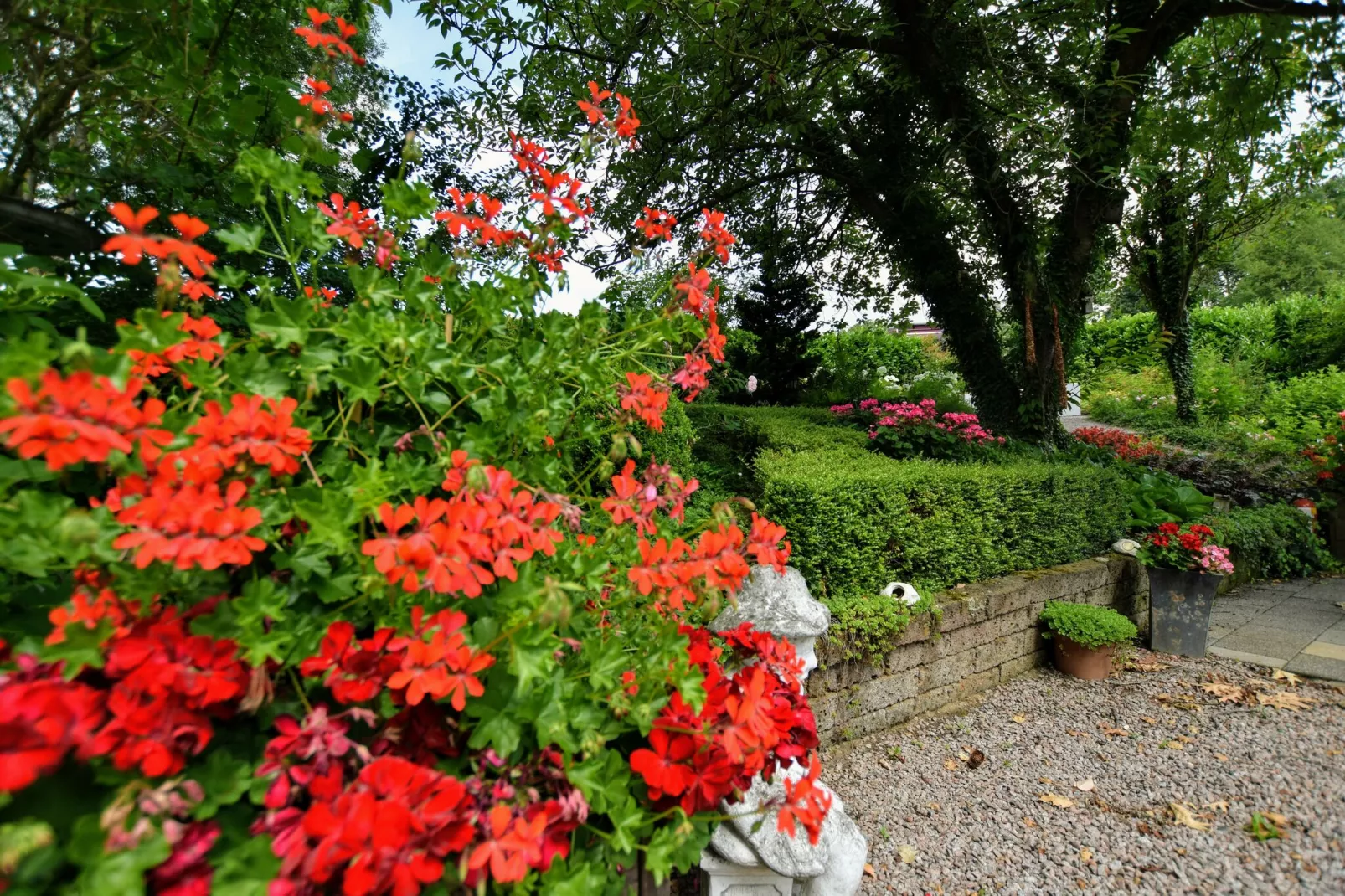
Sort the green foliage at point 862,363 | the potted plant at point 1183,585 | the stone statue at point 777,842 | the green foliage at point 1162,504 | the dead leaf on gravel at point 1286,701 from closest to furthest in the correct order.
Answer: the stone statue at point 777,842, the dead leaf on gravel at point 1286,701, the potted plant at point 1183,585, the green foliage at point 1162,504, the green foliage at point 862,363

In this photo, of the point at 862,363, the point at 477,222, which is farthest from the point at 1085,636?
the point at 862,363

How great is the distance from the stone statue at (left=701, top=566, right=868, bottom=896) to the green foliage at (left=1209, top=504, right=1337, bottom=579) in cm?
498

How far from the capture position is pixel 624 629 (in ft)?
4.28

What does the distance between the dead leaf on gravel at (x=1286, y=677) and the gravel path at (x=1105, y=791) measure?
0.07 meters

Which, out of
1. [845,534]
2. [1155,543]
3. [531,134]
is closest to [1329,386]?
[1155,543]

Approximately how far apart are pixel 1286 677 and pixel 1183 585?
700 mm

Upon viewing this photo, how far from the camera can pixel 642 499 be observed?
3.95 ft

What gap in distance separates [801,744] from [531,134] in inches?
200

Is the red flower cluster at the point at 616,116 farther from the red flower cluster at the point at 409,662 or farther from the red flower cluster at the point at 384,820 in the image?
the red flower cluster at the point at 384,820

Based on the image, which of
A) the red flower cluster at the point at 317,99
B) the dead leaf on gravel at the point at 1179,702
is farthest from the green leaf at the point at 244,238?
the dead leaf on gravel at the point at 1179,702

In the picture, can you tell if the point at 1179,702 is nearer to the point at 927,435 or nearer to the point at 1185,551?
the point at 1185,551

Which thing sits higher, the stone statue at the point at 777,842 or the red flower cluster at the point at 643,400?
the red flower cluster at the point at 643,400

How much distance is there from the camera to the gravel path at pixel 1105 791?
2297 mm

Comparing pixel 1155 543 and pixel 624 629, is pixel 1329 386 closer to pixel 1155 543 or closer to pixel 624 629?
pixel 1155 543
